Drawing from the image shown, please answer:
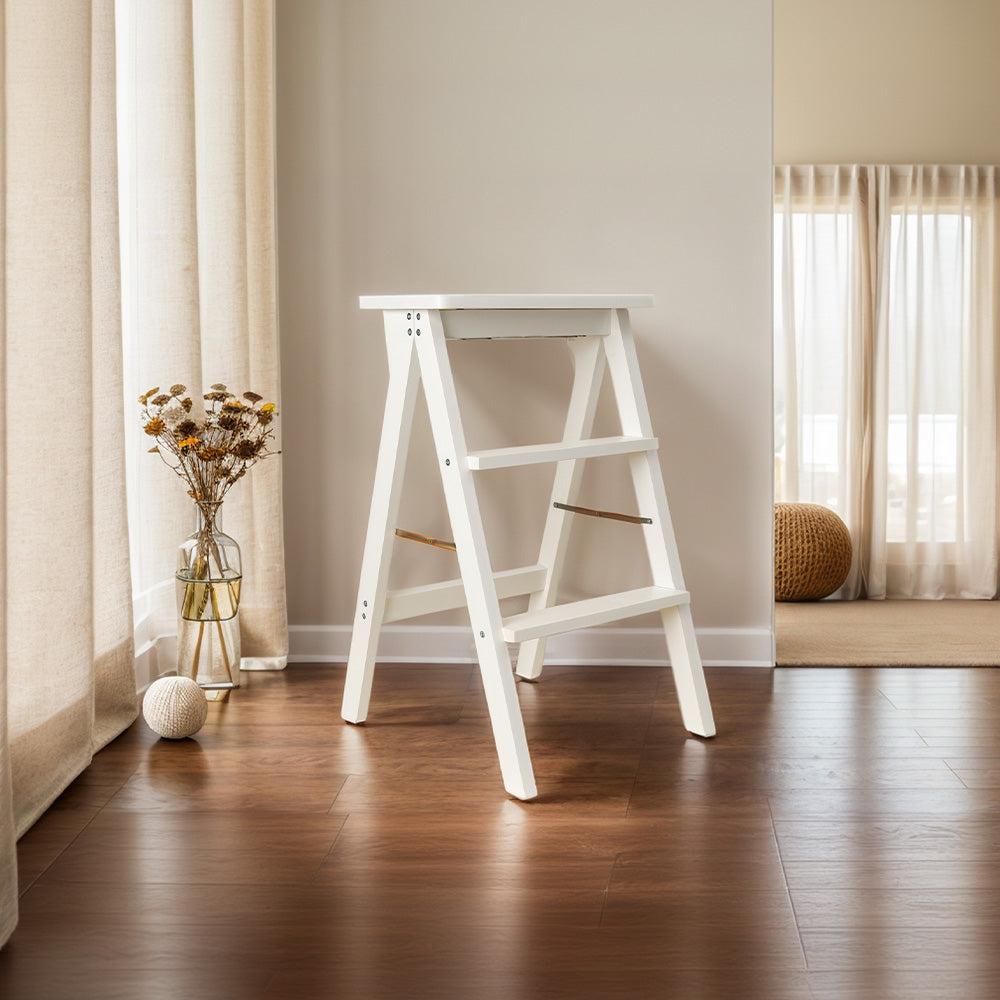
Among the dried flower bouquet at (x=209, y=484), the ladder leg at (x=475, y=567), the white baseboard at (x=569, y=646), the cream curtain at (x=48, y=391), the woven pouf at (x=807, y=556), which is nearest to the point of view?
the cream curtain at (x=48, y=391)

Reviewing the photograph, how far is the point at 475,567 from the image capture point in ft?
6.98

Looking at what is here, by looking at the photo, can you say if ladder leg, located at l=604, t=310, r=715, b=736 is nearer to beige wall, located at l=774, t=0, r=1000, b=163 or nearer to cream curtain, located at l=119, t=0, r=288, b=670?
cream curtain, located at l=119, t=0, r=288, b=670

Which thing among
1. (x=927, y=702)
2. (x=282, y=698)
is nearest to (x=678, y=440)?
(x=927, y=702)

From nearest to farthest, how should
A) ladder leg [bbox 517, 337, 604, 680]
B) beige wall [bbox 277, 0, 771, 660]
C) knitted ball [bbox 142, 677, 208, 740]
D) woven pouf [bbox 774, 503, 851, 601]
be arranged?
knitted ball [bbox 142, 677, 208, 740] → ladder leg [bbox 517, 337, 604, 680] → beige wall [bbox 277, 0, 771, 660] → woven pouf [bbox 774, 503, 851, 601]

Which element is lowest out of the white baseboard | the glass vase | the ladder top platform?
the white baseboard

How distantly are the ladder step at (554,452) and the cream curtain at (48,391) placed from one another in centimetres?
66

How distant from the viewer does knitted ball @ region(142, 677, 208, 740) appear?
2.31 m

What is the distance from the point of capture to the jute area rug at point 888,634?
303 cm

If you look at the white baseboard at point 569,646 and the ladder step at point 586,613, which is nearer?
the ladder step at point 586,613

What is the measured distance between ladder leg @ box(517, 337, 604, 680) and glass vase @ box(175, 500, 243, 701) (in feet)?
2.12

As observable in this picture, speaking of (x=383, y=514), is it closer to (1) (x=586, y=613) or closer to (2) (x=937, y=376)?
(1) (x=586, y=613)

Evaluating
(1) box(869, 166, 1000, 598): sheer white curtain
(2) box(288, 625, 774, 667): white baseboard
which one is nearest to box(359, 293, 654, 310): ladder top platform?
(2) box(288, 625, 774, 667): white baseboard

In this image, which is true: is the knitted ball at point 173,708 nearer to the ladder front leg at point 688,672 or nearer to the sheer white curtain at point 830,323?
the ladder front leg at point 688,672

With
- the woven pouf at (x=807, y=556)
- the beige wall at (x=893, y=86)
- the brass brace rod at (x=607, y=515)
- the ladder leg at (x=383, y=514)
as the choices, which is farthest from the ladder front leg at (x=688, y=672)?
the beige wall at (x=893, y=86)
